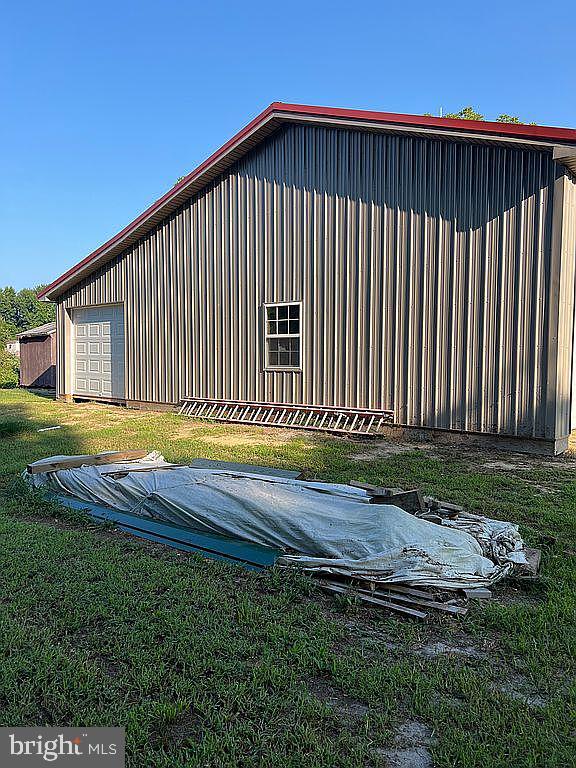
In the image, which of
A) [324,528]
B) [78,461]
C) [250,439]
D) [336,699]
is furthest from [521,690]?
[250,439]

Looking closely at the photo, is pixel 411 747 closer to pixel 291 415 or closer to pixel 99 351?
pixel 291 415

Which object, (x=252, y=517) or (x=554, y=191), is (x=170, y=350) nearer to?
(x=554, y=191)

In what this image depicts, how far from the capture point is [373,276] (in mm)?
10102

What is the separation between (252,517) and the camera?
4.51 metres

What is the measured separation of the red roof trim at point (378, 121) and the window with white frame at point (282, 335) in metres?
3.37

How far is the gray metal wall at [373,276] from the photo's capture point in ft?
27.8

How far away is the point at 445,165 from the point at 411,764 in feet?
28.7

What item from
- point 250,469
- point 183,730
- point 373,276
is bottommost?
point 183,730

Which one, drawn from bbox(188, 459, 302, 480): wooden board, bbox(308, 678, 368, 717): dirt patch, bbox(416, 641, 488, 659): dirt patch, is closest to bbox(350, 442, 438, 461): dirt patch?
bbox(188, 459, 302, 480): wooden board

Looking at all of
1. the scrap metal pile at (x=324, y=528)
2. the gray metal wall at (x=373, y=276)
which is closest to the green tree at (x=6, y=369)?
the gray metal wall at (x=373, y=276)

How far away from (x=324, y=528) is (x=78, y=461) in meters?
3.55

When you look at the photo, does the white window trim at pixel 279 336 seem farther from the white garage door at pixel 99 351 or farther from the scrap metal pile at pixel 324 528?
the scrap metal pile at pixel 324 528

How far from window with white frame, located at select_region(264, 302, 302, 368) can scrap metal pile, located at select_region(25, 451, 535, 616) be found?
5.82 meters

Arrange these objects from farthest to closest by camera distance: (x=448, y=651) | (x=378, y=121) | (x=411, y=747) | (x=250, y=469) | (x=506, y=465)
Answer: (x=378, y=121) < (x=506, y=465) < (x=250, y=469) < (x=448, y=651) < (x=411, y=747)
